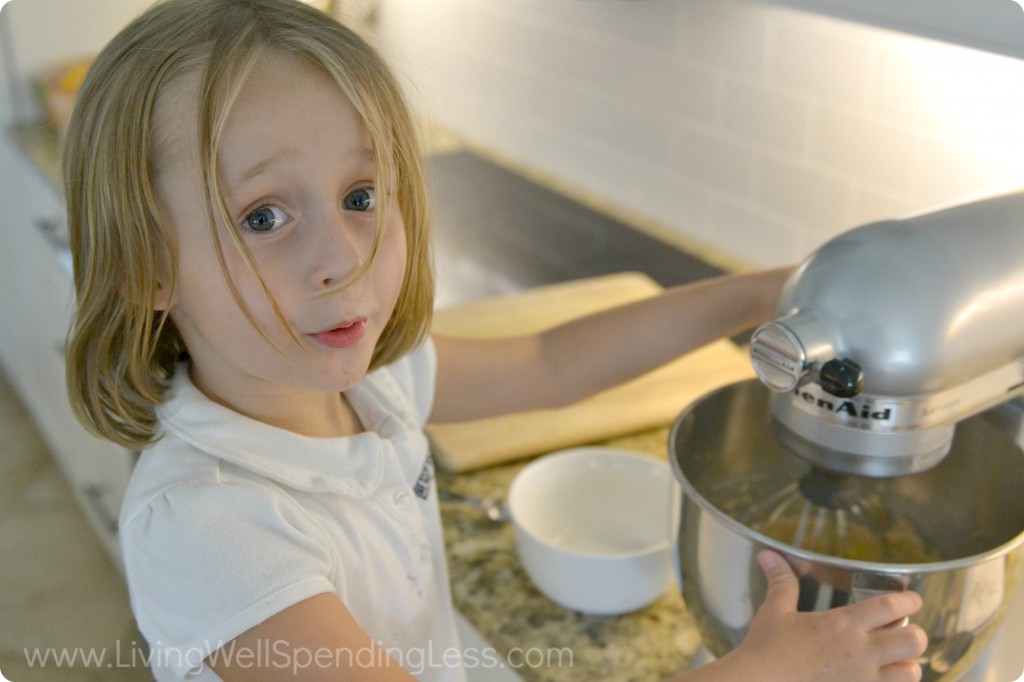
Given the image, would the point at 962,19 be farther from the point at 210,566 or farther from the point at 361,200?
the point at 210,566

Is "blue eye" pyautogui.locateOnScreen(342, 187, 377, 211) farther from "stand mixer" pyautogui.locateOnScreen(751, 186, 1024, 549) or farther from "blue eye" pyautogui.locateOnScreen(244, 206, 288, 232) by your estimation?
"stand mixer" pyautogui.locateOnScreen(751, 186, 1024, 549)

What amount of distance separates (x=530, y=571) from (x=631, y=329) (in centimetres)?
21

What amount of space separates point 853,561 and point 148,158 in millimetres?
428

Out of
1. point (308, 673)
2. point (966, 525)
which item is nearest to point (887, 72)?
point (966, 525)

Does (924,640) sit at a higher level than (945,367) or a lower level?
lower

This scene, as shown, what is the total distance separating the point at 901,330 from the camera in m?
0.55

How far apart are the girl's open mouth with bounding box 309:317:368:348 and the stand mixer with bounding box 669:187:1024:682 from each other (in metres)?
0.20

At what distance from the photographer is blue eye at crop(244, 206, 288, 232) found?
580mm

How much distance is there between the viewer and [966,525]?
0.72 m

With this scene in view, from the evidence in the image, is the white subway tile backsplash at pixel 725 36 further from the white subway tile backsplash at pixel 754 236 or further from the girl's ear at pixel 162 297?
the girl's ear at pixel 162 297

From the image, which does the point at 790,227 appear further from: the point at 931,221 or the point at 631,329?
the point at 931,221

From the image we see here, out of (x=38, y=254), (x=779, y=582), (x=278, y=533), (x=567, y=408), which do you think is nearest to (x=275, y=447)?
Answer: (x=278, y=533)

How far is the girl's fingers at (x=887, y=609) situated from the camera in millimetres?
558

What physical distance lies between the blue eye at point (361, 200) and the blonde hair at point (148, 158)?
0.04 feet
